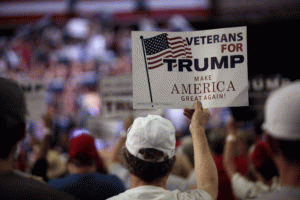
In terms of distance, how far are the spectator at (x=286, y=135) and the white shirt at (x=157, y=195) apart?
500mm

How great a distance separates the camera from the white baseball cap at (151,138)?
183 centimetres

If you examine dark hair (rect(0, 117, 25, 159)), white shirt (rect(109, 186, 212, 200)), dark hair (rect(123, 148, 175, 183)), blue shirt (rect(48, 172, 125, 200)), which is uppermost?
dark hair (rect(0, 117, 25, 159))

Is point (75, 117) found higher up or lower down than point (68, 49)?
lower down

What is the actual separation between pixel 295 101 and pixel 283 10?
10.4m

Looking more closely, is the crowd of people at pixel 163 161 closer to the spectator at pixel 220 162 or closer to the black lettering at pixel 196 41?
the spectator at pixel 220 162

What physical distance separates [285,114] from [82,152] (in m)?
1.86

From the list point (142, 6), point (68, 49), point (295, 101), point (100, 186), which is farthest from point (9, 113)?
point (142, 6)

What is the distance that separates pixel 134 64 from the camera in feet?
7.15

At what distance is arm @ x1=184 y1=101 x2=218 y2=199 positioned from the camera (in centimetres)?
178

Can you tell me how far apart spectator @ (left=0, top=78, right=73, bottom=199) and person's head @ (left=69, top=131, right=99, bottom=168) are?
5.14 ft

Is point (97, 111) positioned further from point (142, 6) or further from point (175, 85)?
point (175, 85)

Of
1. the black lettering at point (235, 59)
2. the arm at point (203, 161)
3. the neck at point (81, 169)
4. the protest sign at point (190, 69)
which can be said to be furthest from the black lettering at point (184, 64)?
the neck at point (81, 169)

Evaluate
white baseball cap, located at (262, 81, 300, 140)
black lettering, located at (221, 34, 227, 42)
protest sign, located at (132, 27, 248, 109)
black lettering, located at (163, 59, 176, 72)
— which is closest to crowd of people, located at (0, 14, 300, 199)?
white baseball cap, located at (262, 81, 300, 140)

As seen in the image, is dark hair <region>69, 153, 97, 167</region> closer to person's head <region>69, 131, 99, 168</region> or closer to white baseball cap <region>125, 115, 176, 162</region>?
person's head <region>69, 131, 99, 168</region>
